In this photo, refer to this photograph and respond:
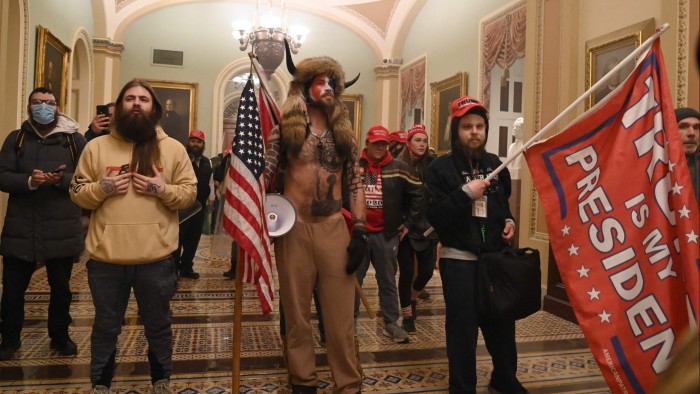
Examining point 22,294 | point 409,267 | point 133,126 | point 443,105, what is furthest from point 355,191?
point 443,105

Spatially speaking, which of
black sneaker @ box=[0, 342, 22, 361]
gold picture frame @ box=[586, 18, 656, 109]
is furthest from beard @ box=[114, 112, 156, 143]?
gold picture frame @ box=[586, 18, 656, 109]

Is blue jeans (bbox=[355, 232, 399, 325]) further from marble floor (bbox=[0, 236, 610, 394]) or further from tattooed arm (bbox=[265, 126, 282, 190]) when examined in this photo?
tattooed arm (bbox=[265, 126, 282, 190])

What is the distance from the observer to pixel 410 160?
5.44m

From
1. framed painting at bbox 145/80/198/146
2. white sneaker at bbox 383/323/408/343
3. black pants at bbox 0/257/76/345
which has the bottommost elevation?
white sneaker at bbox 383/323/408/343

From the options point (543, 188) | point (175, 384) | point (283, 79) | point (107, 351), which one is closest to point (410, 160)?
point (543, 188)

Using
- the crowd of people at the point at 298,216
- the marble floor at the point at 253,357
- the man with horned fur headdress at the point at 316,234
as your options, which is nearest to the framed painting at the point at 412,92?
the marble floor at the point at 253,357

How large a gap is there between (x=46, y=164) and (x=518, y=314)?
3276 millimetres

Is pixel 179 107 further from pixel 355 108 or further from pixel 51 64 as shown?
pixel 51 64

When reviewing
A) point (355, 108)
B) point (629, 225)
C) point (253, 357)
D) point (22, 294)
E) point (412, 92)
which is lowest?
point (253, 357)

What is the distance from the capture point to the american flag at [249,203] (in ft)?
9.71

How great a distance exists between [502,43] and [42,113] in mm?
6713

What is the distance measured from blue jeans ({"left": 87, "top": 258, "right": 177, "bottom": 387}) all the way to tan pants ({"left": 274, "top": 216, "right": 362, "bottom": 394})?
2.17 feet

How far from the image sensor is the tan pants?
3.08m

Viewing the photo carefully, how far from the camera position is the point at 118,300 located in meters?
2.90
